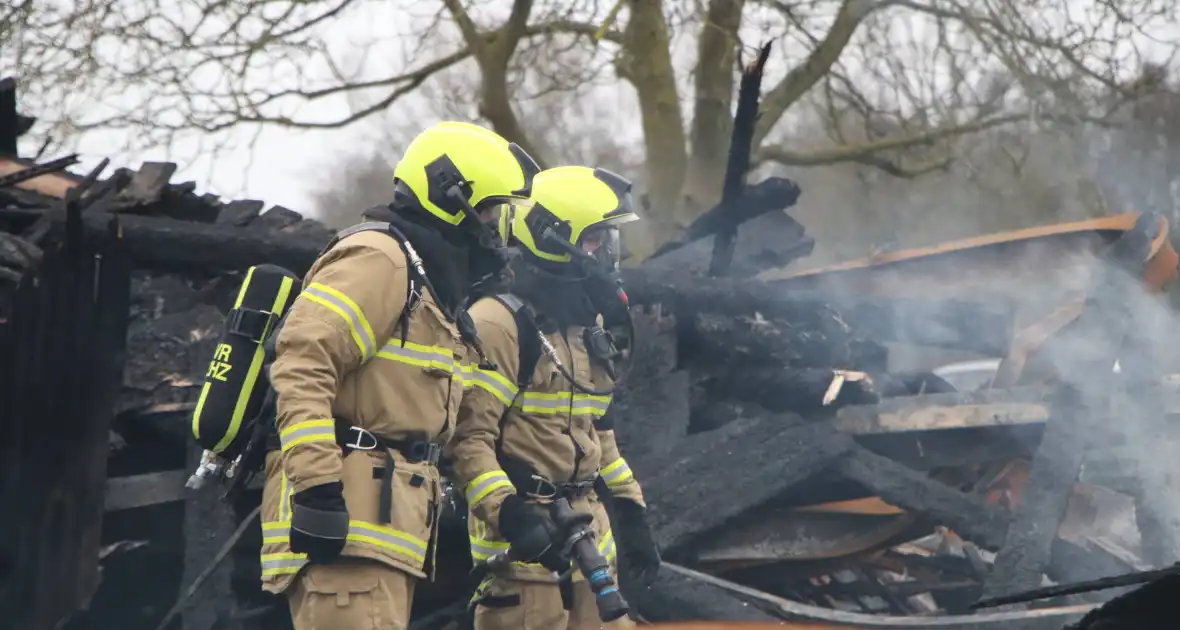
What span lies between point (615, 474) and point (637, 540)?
0.27 metres

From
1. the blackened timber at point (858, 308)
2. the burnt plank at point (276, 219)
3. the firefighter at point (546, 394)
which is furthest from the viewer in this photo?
the blackened timber at point (858, 308)

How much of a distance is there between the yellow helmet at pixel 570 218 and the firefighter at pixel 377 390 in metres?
0.72

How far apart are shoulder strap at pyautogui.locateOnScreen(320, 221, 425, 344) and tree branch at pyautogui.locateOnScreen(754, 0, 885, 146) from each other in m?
9.38

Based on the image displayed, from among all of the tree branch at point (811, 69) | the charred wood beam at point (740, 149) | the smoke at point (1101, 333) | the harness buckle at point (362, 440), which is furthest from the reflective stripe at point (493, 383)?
the tree branch at point (811, 69)

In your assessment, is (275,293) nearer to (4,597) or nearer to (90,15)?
(4,597)

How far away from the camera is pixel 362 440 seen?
10.8 ft

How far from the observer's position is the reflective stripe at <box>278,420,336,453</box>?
3059 mm

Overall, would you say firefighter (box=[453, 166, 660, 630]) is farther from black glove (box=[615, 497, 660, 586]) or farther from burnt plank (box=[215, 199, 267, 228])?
burnt plank (box=[215, 199, 267, 228])

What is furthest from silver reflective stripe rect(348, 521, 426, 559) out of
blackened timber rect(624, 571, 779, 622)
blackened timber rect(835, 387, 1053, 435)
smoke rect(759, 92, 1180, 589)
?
smoke rect(759, 92, 1180, 589)

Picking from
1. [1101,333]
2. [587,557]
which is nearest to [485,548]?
[587,557]

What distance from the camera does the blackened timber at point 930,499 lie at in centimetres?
597

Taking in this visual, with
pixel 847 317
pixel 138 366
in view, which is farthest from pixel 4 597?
pixel 847 317

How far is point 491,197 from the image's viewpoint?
3637 millimetres

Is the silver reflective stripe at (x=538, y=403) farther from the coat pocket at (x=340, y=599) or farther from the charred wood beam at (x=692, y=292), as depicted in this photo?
the charred wood beam at (x=692, y=292)
